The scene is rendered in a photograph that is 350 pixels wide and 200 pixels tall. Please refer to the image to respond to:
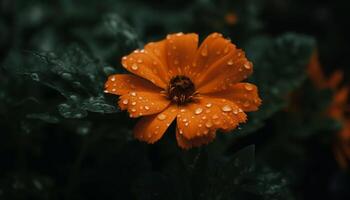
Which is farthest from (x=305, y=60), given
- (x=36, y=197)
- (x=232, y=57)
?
(x=36, y=197)

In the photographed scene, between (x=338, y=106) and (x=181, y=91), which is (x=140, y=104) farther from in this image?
(x=338, y=106)

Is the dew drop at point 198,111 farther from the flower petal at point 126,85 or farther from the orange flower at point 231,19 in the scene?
A: the orange flower at point 231,19

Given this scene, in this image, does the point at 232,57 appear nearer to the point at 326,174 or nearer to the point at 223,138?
the point at 223,138

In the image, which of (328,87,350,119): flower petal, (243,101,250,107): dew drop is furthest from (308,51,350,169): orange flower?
(243,101,250,107): dew drop

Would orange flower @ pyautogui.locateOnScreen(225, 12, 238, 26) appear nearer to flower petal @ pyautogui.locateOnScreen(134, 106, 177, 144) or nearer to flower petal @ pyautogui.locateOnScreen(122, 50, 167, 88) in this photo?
flower petal @ pyautogui.locateOnScreen(122, 50, 167, 88)

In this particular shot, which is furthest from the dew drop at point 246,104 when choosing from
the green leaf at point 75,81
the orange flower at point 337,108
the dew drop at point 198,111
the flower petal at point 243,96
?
the orange flower at point 337,108

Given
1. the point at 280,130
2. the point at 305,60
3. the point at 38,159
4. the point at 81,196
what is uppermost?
the point at 305,60
